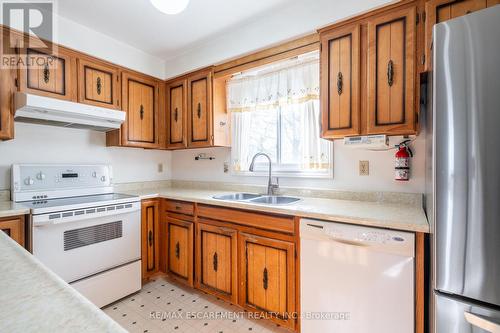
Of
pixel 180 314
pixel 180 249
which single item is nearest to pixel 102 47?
pixel 180 249

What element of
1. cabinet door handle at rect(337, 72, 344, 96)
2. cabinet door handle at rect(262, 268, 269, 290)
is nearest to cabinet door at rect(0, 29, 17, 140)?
cabinet door handle at rect(262, 268, 269, 290)

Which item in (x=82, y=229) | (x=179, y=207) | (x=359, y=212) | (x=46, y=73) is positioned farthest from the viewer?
(x=179, y=207)

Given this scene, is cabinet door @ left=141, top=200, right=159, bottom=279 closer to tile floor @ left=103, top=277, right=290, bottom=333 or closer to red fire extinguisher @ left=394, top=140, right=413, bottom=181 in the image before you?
tile floor @ left=103, top=277, right=290, bottom=333

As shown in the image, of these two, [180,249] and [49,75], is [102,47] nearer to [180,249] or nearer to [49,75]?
[49,75]

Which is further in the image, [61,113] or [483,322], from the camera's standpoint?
[61,113]

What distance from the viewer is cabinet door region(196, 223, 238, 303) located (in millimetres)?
2008

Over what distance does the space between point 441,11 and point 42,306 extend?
2.07m

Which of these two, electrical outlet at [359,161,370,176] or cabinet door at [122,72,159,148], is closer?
electrical outlet at [359,161,370,176]

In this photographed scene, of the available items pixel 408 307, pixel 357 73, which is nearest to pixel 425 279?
pixel 408 307

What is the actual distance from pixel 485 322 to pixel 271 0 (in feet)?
7.38

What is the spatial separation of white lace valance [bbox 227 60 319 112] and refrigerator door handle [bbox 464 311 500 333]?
171 cm

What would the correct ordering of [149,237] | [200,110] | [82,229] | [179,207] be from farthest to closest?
[200,110] < [149,237] < [179,207] < [82,229]

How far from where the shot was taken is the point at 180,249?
2.41 metres

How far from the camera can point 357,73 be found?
5.54 ft
